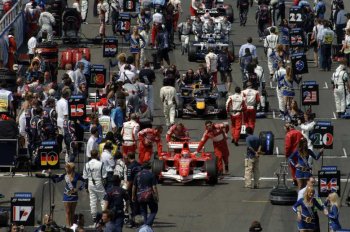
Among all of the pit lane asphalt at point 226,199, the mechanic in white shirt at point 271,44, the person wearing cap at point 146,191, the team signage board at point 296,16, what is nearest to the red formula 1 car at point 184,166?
the pit lane asphalt at point 226,199

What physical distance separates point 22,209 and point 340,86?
16568 mm

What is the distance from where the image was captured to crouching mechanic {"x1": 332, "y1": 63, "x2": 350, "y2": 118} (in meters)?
49.6

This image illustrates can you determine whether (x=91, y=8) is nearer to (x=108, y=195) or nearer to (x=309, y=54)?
(x=309, y=54)

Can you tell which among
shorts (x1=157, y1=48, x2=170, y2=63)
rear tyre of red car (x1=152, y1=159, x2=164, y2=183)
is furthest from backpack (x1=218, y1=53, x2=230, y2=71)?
rear tyre of red car (x1=152, y1=159, x2=164, y2=183)

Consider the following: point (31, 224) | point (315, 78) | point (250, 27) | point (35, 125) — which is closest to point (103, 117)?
point (35, 125)

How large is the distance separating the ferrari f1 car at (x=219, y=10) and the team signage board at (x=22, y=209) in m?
27.2

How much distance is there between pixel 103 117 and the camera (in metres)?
44.5

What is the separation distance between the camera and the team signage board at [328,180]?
38219 millimetres

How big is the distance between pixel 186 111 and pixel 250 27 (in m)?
16.6

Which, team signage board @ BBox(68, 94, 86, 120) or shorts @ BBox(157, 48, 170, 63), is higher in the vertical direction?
shorts @ BBox(157, 48, 170, 63)

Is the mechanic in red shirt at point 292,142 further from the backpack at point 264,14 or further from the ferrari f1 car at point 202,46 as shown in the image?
the backpack at point 264,14

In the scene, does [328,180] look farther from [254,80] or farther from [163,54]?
[163,54]

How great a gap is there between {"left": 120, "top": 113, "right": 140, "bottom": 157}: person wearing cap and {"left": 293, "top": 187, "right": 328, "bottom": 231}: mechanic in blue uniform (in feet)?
27.4

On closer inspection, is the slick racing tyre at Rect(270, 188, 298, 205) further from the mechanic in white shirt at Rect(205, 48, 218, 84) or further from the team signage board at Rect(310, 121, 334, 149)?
the mechanic in white shirt at Rect(205, 48, 218, 84)
